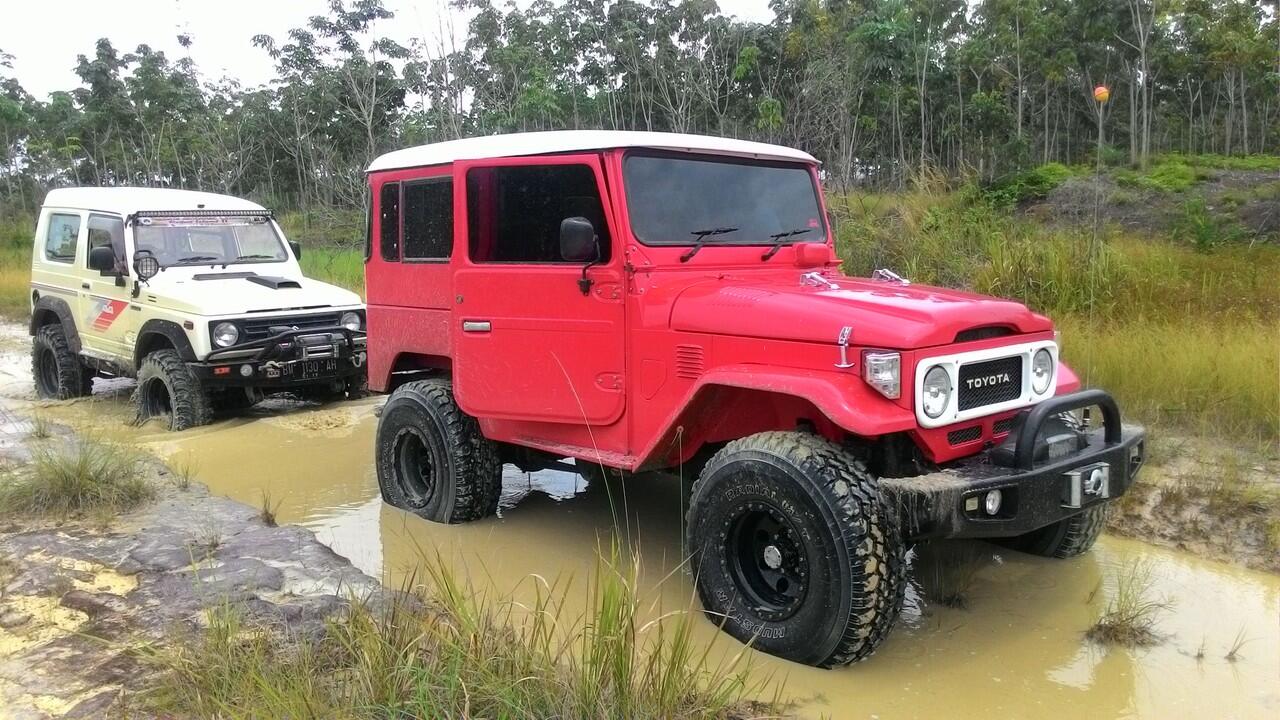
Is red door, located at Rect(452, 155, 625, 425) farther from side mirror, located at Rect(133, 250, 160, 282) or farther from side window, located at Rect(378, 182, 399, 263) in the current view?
side mirror, located at Rect(133, 250, 160, 282)

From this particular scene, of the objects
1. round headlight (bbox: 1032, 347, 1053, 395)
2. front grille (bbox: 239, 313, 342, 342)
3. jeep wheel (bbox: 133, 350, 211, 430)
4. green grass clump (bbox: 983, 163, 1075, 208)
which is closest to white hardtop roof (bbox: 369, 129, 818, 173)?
round headlight (bbox: 1032, 347, 1053, 395)

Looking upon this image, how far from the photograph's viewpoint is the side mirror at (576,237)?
12.7 ft

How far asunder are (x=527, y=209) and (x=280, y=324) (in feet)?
12.9

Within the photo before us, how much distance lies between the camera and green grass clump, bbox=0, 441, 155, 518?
5.07m

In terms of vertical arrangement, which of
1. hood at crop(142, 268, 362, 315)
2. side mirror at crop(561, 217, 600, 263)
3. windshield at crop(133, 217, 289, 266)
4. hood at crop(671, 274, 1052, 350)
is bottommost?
hood at crop(671, 274, 1052, 350)

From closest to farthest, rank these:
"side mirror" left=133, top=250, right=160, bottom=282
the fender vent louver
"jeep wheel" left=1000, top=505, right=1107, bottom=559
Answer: the fender vent louver → "jeep wheel" left=1000, top=505, right=1107, bottom=559 → "side mirror" left=133, top=250, right=160, bottom=282

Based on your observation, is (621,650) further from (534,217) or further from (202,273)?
(202,273)

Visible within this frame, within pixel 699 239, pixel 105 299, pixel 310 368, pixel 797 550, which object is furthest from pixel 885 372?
pixel 105 299

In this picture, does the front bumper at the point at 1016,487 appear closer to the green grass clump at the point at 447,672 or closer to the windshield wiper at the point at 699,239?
the green grass clump at the point at 447,672

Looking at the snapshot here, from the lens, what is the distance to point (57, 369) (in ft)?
30.0

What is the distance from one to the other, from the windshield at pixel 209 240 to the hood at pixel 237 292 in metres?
0.25

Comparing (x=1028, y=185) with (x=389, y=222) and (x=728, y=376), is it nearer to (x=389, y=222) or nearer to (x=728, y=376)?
(x=389, y=222)

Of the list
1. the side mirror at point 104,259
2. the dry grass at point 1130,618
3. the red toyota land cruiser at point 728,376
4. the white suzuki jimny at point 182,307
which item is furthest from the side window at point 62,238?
the dry grass at point 1130,618

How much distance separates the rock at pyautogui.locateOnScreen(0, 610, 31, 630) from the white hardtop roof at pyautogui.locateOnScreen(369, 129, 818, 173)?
2.72 metres
